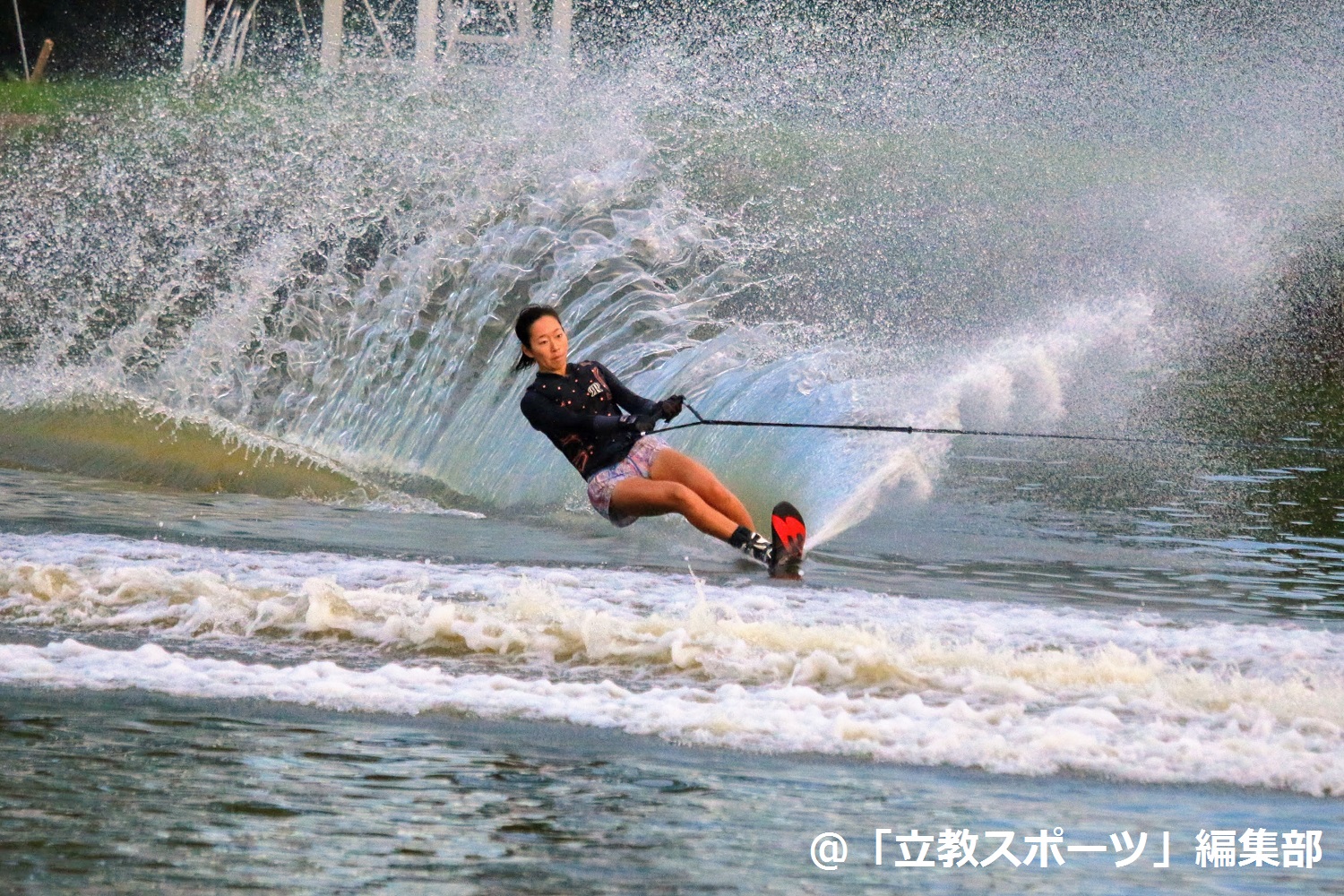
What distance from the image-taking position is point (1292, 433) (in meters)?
14.8

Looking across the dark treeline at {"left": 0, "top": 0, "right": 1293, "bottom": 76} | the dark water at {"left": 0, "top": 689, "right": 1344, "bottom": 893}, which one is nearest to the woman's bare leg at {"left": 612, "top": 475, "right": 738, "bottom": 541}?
the dark water at {"left": 0, "top": 689, "right": 1344, "bottom": 893}

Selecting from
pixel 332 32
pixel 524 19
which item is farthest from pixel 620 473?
pixel 332 32

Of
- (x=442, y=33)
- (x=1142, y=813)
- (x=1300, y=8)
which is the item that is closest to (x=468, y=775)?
(x=1142, y=813)

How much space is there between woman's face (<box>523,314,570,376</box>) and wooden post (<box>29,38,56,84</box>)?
79.0ft

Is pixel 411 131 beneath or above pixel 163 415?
above

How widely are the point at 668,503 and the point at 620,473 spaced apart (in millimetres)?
312

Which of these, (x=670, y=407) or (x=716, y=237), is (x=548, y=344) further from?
(x=716, y=237)

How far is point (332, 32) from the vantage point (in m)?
24.2

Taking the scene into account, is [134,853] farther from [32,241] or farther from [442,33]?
[442,33]

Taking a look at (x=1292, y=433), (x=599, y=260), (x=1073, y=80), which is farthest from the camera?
(x=1073, y=80)

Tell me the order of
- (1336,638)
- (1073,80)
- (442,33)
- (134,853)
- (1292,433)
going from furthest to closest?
(1073,80)
(442,33)
(1292,433)
(1336,638)
(134,853)

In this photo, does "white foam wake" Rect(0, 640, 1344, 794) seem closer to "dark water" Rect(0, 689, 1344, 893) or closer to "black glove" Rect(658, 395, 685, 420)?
"dark water" Rect(0, 689, 1344, 893)

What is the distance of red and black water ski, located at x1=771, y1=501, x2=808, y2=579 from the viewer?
7.30 meters

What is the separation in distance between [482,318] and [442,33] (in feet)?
50.0
